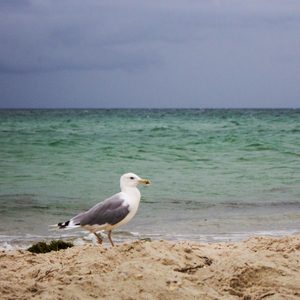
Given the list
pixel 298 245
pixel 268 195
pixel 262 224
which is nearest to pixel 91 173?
pixel 268 195

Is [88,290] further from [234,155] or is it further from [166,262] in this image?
[234,155]

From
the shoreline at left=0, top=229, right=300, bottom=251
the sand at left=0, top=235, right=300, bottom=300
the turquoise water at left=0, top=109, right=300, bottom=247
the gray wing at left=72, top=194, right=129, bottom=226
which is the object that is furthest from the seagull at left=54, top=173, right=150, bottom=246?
the turquoise water at left=0, top=109, right=300, bottom=247

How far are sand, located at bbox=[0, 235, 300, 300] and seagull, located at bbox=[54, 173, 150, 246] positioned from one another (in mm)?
830

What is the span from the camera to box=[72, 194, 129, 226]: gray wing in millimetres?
6457

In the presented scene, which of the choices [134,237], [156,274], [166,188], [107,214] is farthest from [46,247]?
[166,188]

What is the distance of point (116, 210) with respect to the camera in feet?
21.2

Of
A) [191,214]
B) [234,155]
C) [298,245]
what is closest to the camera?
[298,245]

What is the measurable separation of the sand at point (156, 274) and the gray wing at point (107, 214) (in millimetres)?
820

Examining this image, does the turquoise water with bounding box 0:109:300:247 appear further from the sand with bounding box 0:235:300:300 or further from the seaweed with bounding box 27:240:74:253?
the sand with bounding box 0:235:300:300

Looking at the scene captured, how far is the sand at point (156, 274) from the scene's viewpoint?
448 centimetres

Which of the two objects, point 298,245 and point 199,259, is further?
point 298,245

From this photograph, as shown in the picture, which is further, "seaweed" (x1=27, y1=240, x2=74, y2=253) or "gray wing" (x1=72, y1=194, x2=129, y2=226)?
"seaweed" (x1=27, y1=240, x2=74, y2=253)

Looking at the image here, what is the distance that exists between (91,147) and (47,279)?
20.6 metres

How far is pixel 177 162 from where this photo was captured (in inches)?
764
